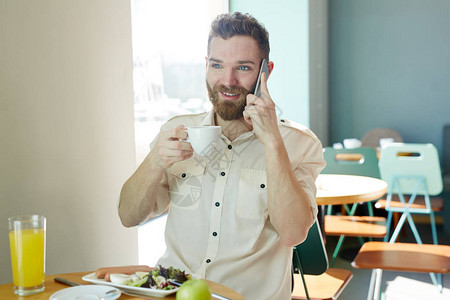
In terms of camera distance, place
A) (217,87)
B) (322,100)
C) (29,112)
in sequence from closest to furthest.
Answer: (29,112), (217,87), (322,100)

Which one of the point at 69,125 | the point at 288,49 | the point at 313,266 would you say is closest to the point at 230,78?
the point at 69,125

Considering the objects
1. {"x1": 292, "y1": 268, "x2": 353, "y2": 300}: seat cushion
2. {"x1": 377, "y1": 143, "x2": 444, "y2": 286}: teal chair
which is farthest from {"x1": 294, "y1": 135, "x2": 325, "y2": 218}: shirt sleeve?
{"x1": 377, "y1": 143, "x2": 444, "y2": 286}: teal chair

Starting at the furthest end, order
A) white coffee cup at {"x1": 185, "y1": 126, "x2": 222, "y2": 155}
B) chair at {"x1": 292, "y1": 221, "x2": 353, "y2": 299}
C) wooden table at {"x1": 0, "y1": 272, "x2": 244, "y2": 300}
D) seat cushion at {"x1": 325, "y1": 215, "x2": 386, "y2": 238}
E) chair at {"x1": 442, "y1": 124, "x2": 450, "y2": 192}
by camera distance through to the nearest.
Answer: chair at {"x1": 442, "y1": 124, "x2": 450, "y2": 192} → seat cushion at {"x1": 325, "y1": 215, "x2": 386, "y2": 238} → chair at {"x1": 292, "y1": 221, "x2": 353, "y2": 299} → white coffee cup at {"x1": 185, "y1": 126, "x2": 222, "y2": 155} → wooden table at {"x1": 0, "y1": 272, "x2": 244, "y2": 300}

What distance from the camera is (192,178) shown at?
1512 millimetres

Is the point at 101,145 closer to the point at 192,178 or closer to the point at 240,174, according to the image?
the point at 192,178

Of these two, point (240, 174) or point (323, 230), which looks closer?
point (240, 174)

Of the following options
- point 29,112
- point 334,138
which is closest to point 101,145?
point 29,112

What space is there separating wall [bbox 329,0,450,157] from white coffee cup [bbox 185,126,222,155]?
162 inches

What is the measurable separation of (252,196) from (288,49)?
9.68ft

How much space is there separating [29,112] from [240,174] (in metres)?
0.61

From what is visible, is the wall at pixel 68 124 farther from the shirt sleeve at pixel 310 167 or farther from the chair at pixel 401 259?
the chair at pixel 401 259

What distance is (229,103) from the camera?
148cm

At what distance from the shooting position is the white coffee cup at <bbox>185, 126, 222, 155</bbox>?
117 cm

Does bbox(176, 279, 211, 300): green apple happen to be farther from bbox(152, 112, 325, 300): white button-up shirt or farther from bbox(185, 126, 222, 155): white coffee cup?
bbox(152, 112, 325, 300): white button-up shirt
